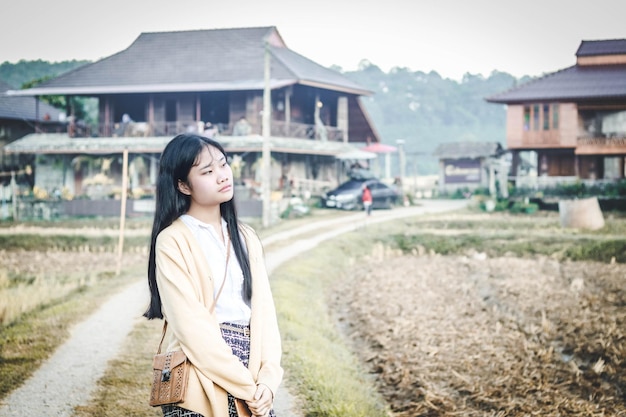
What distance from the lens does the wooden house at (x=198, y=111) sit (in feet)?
81.5

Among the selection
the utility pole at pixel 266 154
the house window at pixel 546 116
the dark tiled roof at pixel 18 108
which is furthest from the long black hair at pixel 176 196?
the dark tiled roof at pixel 18 108

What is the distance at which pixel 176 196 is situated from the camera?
9.87 feet

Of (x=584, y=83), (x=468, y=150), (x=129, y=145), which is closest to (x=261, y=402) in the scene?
(x=584, y=83)

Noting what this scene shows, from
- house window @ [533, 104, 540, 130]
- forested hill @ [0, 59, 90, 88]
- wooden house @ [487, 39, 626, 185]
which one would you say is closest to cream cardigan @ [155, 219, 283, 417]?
wooden house @ [487, 39, 626, 185]

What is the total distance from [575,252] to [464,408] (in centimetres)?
862

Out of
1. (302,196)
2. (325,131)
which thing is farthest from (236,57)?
(302,196)

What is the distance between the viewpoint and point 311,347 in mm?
7309

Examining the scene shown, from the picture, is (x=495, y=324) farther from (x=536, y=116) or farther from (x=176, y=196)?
(x=536, y=116)

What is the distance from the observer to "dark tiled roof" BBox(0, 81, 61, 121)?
93.6 ft

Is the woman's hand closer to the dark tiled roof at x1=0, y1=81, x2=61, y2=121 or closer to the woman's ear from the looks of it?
the woman's ear

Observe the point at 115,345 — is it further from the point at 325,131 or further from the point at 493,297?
the point at 325,131

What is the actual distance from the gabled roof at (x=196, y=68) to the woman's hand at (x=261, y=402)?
2185 centimetres

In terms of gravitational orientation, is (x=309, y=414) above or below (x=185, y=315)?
below

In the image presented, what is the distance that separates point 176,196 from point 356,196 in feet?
69.4
